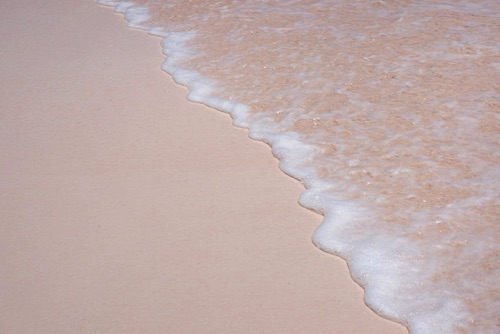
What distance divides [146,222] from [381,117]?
3.21 feet

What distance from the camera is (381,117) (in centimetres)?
263

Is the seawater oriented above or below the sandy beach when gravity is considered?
below

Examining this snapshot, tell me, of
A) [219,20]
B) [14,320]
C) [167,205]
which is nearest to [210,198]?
[167,205]

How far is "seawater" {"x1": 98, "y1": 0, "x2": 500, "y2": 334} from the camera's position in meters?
1.90

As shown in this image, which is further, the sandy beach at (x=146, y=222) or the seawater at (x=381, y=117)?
the seawater at (x=381, y=117)

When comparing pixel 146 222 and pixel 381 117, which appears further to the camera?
pixel 381 117

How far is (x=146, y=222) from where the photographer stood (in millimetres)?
2119

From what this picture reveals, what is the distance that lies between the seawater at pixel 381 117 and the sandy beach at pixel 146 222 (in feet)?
0.31

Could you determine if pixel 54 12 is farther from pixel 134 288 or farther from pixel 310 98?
pixel 134 288

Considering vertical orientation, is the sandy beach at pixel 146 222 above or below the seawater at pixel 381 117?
above

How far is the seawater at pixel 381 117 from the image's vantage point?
74.7 inches

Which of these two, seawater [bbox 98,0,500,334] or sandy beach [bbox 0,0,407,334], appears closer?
sandy beach [bbox 0,0,407,334]

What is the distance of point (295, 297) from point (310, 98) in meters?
1.15

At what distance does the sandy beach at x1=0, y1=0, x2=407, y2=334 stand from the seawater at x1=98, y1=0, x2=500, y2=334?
0.09 m
